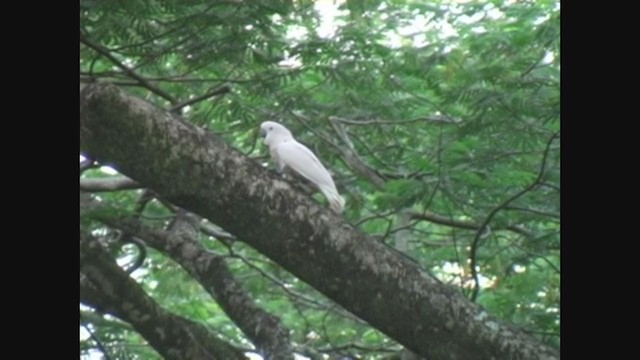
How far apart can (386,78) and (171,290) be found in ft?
7.57

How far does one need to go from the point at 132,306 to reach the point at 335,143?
2538mm

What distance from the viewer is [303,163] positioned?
6.47m

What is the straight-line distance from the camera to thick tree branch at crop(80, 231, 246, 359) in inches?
211

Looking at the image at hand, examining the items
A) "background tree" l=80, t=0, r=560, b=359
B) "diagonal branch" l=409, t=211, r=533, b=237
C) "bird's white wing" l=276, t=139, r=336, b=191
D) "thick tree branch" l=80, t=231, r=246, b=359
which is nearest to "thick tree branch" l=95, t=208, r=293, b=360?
"background tree" l=80, t=0, r=560, b=359

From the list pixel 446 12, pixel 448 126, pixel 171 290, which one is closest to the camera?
pixel 448 126

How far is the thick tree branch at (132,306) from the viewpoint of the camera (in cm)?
537

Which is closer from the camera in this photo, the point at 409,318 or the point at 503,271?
the point at 409,318

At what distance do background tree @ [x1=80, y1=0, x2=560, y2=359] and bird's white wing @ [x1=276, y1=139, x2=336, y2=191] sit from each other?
0.36 metres

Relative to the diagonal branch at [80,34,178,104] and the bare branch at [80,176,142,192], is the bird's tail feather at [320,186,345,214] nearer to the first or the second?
the diagonal branch at [80,34,178,104]
